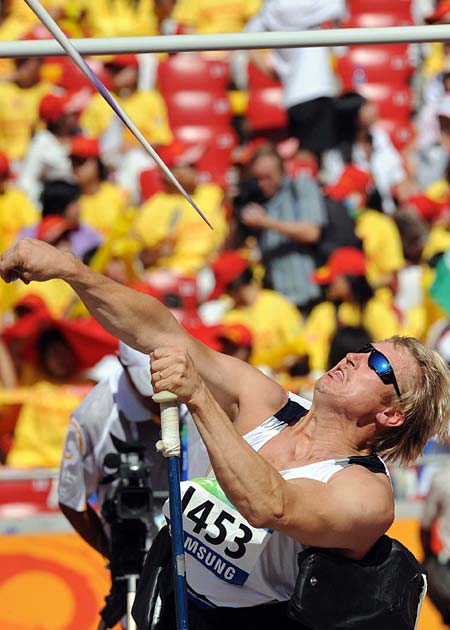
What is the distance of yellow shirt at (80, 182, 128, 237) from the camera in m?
9.11

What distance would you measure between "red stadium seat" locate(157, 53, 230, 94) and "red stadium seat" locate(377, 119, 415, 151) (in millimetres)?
1305

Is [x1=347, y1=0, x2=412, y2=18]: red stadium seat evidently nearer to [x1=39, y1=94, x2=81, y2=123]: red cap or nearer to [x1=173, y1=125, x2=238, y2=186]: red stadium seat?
[x1=173, y1=125, x2=238, y2=186]: red stadium seat

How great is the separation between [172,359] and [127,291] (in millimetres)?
498

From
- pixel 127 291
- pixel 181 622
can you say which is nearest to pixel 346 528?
pixel 181 622

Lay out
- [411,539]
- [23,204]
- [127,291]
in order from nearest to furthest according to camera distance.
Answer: [127,291] < [411,539] < [23,204]

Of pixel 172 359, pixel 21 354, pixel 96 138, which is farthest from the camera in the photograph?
pixel 96 138

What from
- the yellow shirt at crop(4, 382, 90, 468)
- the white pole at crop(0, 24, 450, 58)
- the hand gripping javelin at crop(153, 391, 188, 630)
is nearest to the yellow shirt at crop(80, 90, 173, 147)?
the yellow shirt at crop(4, 382, 90, 468)

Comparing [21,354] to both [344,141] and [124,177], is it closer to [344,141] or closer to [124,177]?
[124,177]

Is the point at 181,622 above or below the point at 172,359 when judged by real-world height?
below

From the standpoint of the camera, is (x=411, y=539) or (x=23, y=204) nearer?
(x=411, y=539)

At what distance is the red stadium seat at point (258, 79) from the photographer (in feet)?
34.2

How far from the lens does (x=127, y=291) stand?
353 cm

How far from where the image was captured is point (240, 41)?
3.66 metres

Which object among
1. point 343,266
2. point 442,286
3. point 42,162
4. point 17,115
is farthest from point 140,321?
point 17,115
